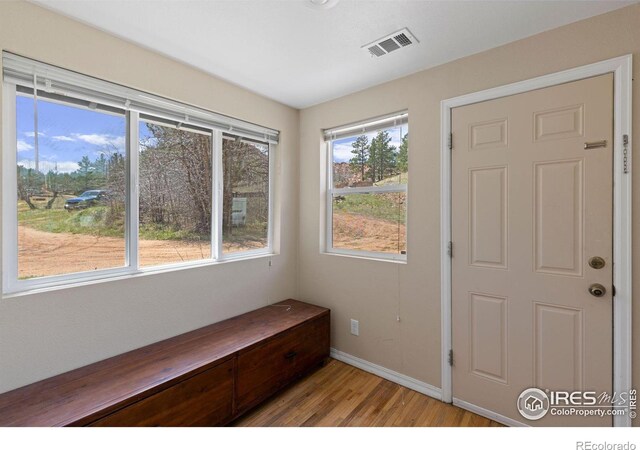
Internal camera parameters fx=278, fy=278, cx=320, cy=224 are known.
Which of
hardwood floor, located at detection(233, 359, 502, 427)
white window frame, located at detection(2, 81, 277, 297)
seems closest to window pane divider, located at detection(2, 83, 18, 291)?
white window frame, located at detection(2, 81, 277, 297)

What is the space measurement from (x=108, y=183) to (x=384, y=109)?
2114 mm

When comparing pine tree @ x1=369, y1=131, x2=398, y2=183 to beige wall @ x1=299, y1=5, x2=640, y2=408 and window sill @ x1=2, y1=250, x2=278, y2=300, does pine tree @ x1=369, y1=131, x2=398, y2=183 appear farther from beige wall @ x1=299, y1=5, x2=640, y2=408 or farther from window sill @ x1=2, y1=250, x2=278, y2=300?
window sill @ x1=2, y1=250, x2=278, y2=300

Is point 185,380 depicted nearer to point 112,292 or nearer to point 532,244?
point 112,292

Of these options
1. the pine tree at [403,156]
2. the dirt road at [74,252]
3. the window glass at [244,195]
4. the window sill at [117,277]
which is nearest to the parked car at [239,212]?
the window glass at [244,195]

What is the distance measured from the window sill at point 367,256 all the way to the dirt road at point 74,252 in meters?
1.40

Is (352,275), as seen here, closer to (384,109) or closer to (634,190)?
(384,109)

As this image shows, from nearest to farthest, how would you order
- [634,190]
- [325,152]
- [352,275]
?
[634,190]
[352,275]
[325,152]

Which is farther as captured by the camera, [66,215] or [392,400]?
[392,400]

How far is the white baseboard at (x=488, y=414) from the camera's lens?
1.77 metres

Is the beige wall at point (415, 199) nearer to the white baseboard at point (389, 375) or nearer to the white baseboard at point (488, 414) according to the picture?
the white baseboard at point (389, 375)

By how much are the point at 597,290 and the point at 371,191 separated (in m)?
1.60

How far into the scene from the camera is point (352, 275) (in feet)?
8.41
